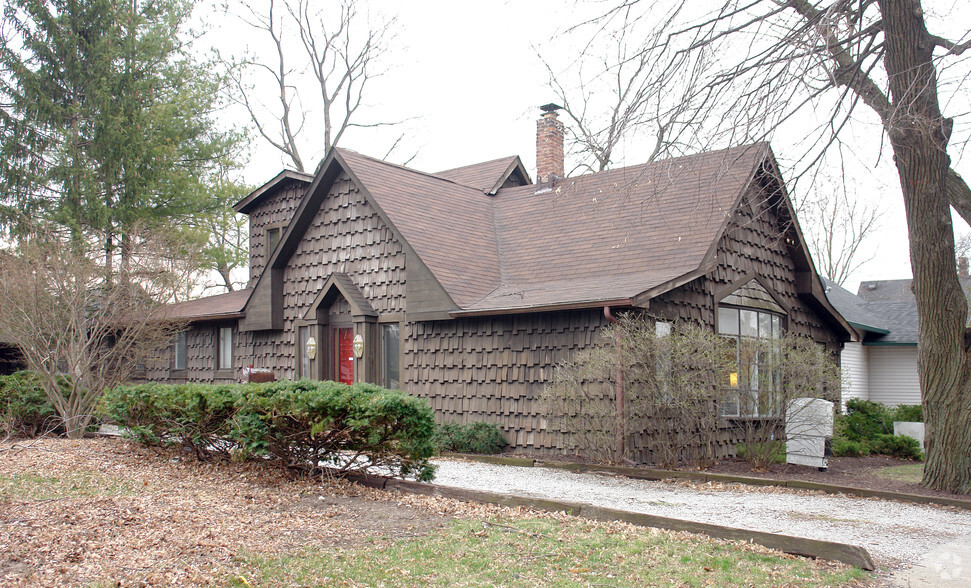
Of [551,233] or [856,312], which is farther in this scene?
[856,312]

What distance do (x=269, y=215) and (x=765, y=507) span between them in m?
15.3

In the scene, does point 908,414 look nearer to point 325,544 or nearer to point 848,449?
point 848,449

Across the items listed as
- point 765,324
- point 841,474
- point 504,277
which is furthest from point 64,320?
point 841,474

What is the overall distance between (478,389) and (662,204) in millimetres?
4856

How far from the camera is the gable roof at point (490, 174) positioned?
19938mm

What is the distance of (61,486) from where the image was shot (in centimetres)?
845

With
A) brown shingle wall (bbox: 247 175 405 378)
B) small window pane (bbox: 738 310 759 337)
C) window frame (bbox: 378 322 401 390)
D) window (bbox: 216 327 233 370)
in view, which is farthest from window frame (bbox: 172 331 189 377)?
small window pane (bbox: 738 310 759 337)

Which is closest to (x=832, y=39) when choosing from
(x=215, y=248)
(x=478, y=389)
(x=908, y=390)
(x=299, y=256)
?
(x=478, y=389)

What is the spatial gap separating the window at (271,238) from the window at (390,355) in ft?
21.0

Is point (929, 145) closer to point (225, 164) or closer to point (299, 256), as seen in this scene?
point (299, 256)

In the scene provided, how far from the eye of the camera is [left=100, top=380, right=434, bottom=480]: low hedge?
823 centimetres

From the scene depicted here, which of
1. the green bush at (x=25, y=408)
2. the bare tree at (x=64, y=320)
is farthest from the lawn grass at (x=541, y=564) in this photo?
the green bush at (x=25, y=408)

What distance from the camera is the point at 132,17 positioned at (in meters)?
23.2

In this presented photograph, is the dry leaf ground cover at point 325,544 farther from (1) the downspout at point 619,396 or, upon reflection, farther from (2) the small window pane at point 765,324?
(2) the small window pane at point 765,324
